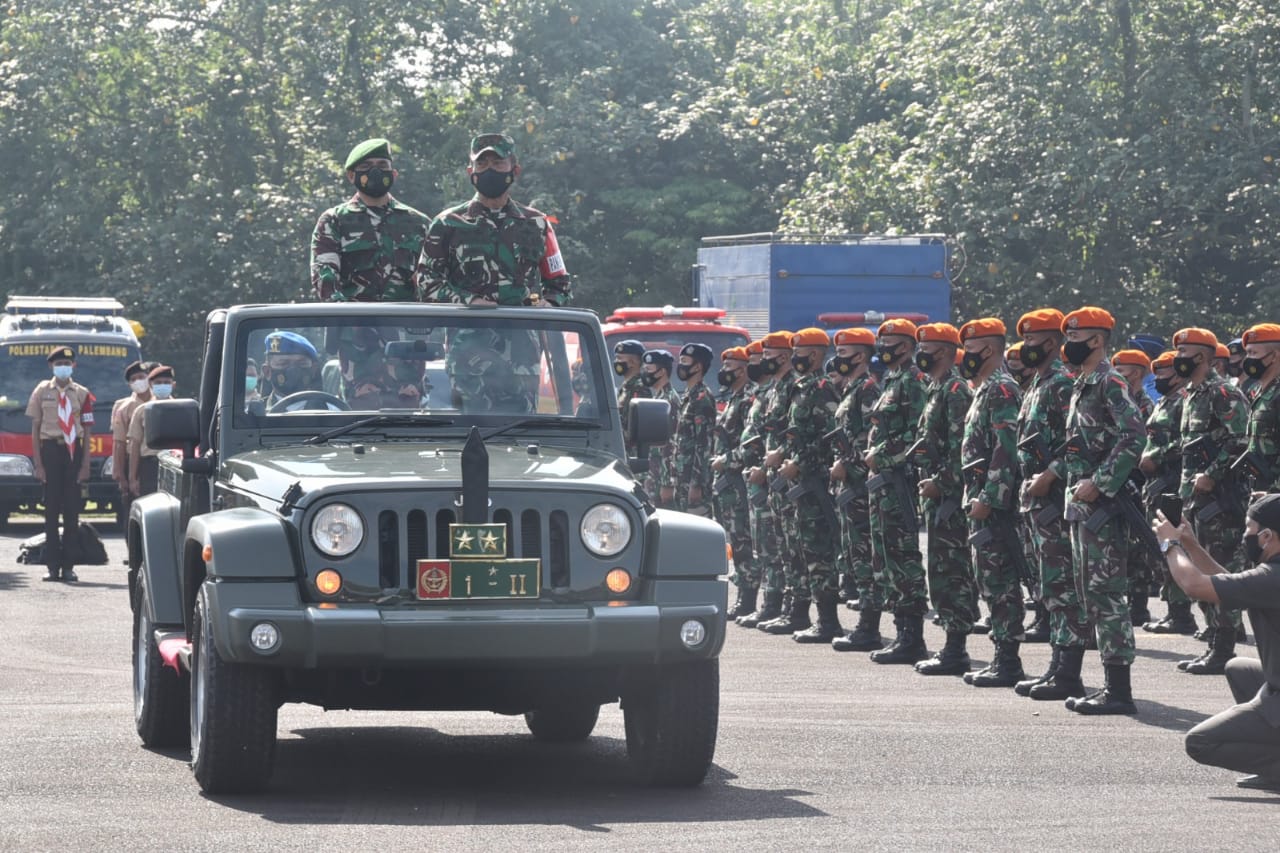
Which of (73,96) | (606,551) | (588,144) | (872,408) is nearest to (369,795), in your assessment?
(606,551)

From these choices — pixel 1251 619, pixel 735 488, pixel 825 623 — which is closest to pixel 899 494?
pixel 825 623

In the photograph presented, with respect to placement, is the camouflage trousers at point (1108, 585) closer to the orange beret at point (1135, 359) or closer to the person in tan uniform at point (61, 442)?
the orange beret at point (1135, 359)

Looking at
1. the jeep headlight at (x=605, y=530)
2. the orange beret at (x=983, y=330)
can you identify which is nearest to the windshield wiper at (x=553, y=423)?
the jeep headlight at (x=605, y=530)

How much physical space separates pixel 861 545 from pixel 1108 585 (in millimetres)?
3373

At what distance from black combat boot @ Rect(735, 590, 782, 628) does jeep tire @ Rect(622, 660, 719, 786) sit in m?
7.38

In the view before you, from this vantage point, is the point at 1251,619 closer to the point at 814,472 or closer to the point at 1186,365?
the point at 1186,365

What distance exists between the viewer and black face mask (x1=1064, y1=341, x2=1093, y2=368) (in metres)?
11.2

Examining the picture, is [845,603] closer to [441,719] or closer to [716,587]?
[441,719]

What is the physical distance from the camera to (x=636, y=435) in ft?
30.3

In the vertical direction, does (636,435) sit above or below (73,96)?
below

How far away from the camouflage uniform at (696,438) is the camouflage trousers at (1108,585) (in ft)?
21.5

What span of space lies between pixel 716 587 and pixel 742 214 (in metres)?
32.2

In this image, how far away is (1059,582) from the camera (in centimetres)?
1143

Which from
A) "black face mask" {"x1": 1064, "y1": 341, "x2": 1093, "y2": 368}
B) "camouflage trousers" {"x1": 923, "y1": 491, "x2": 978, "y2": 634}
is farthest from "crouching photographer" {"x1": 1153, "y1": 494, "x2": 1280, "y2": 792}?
"camouflage trousers" {"x1": 923, "y1": 491, "x2": 978, "y2": 634}
